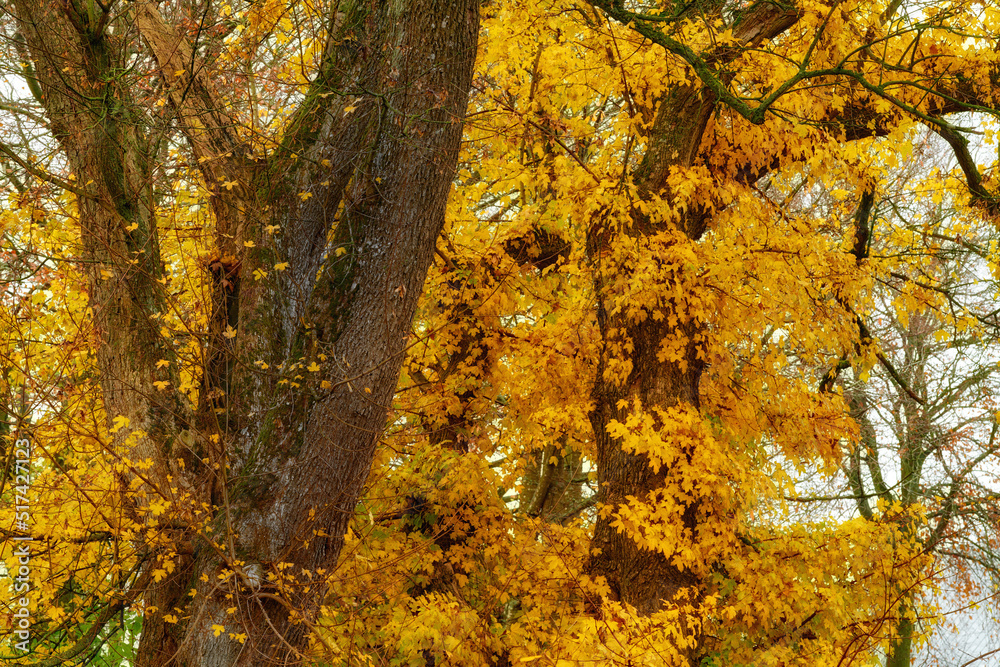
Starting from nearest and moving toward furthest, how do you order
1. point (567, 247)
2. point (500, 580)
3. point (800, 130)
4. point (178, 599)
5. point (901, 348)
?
point (178, 599) < point (800, 130) < point (500, 580) < point (567, 247) < point (901, 348)

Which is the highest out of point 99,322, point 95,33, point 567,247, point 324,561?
point 567,247

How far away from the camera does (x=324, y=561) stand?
4031 millimetres

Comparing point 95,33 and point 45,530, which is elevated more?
point 95,33

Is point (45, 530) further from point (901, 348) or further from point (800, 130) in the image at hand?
point (901, 348)

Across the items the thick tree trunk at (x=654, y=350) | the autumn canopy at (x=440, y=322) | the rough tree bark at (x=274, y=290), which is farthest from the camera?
the thick tree trunk at (x=654, y=350)

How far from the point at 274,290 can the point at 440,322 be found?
3199 mm

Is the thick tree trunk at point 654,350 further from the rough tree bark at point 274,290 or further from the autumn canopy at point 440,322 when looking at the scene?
the rough tree bark at point 274,290

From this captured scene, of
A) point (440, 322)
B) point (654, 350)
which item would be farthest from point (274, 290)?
point (654, 350)

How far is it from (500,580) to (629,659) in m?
2.00

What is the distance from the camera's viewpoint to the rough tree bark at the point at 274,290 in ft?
12.7

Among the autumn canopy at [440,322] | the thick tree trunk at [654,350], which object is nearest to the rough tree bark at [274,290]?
the autumn canopy at [440,322]

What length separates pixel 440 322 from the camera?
23.9 ft

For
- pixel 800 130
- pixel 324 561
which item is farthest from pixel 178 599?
pixel 800 130

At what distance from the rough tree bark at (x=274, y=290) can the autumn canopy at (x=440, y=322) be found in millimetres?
21
